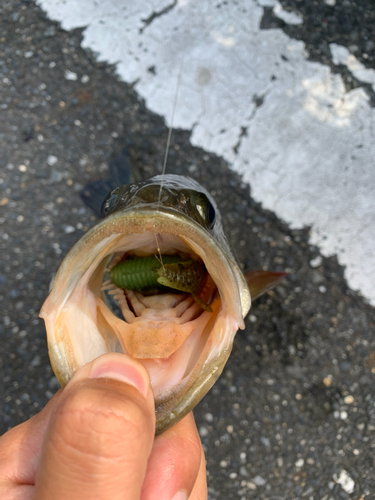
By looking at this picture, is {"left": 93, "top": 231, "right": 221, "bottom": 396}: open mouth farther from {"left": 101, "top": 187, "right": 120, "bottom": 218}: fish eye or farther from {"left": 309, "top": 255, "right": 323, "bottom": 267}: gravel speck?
{"left": 309, "top": 255, "right": 323, "bottom": 267}: gravel speck

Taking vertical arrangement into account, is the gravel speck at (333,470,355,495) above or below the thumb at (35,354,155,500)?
below

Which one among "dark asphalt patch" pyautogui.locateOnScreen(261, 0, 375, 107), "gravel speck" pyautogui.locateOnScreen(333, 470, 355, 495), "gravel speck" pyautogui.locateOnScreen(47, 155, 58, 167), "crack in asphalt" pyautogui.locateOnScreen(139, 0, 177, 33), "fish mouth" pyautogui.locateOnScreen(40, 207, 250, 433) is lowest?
"gravel speck" pyautogui.locateOnScreen(333, 470, 355, 495)

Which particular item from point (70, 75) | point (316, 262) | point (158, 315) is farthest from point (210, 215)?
point (70, 75)

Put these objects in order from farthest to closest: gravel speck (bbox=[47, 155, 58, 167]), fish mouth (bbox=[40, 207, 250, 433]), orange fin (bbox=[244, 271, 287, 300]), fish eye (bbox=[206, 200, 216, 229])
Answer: gravel speck (bbox=[47, 155, 58, 167]) < orange fin (bbox=[244, 271, 287, 300]) < fish eye (bbox=[206, 200, 216, 229]) < fish mouth (bbox=[40, 207, 250, 433])

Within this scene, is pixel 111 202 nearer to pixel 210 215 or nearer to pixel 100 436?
pixel 210 215

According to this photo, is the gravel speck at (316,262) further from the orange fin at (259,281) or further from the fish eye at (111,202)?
the fish eye at (111,202)

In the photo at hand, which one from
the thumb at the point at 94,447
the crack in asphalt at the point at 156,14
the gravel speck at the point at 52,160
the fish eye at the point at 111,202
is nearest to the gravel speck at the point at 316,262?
the fish eye at the point at 111,202

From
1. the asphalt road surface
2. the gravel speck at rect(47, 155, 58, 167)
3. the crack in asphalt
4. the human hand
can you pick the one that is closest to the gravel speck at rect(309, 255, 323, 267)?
the asphalt road surface
